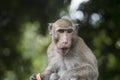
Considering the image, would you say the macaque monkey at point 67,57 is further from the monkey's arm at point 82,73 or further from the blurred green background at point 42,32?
the blurred green background at point 42,32

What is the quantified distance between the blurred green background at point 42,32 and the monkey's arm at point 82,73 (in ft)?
10.4

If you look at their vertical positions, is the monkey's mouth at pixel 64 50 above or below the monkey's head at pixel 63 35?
below

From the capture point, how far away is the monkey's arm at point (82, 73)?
4121 millimetres

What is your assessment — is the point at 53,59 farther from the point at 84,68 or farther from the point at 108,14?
the point at 108,14

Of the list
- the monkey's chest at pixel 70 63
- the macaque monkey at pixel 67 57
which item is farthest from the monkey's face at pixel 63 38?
the monkey's chest at pixel 70 63

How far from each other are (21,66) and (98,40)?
116 centimetres

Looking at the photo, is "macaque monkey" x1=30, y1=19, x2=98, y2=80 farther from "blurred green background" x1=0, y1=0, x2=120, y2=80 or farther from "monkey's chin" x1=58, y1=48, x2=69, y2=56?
"blurred green background" x1=0, y1=0, x2=120, y2=80

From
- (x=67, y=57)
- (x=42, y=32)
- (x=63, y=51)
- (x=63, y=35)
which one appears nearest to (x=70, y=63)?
(x=67, y=57)

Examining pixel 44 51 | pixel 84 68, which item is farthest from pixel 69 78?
pixel 44 51

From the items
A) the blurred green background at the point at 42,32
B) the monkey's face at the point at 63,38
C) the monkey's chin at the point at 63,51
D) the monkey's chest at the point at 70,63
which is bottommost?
the blurred green background at the point at 42,32

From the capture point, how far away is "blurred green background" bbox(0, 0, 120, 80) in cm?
745

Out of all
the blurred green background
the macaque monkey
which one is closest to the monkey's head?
the macaque monkey

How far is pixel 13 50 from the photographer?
780 cm

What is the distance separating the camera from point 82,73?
4.15 metres
